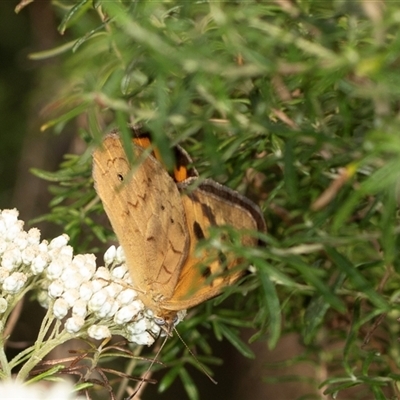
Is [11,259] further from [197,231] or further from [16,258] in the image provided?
[197,231]

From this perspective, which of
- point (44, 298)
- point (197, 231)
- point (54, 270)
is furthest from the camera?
point (197, 231)

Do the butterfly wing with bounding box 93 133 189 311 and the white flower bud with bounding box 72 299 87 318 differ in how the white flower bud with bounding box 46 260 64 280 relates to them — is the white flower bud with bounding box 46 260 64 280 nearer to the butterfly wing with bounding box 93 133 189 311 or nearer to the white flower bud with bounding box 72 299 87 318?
the white flower bud with bounding box 72 299 87 318

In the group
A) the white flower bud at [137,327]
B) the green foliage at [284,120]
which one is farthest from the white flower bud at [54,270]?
the green foliage at [284,120]

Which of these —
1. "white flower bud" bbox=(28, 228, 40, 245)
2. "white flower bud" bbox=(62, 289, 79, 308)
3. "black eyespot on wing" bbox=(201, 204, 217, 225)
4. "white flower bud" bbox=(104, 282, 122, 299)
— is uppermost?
"white flower bud" bbox=(28, 228, 40, 245)

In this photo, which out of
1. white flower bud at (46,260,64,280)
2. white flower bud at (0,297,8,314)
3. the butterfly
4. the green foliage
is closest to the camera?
the green foliage

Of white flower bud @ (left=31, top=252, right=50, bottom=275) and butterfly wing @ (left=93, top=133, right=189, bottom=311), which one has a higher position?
white flower bud @ (left=31, top=252, right=50, bottom=275)

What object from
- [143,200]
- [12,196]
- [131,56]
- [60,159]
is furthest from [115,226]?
[60,159]

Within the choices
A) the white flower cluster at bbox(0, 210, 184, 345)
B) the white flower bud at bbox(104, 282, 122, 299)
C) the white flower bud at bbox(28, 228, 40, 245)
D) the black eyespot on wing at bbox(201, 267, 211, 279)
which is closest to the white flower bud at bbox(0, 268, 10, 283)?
the white flower cluster at bbox(0, 210, 184, 345)

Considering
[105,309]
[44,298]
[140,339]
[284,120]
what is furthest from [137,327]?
[284,120]
